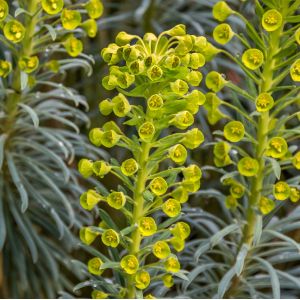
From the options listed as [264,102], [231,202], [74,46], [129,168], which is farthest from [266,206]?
[74,46]

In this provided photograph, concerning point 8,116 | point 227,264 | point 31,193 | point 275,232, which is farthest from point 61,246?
point 275,232

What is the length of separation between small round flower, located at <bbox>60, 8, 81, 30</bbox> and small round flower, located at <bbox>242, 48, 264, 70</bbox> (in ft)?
1.06

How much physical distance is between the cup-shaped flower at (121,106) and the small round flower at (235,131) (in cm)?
21

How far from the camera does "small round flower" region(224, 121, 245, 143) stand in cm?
105

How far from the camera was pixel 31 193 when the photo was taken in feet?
4.58

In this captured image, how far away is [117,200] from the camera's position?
3.07ft

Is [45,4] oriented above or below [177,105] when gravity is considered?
above

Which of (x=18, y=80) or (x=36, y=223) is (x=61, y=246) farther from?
(x=18, y=80)

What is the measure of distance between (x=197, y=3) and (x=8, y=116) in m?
0.70

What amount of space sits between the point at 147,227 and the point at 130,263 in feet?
0.21

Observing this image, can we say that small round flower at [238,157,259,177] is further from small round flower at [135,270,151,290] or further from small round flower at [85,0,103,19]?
small round flower at [85,0,103,19]

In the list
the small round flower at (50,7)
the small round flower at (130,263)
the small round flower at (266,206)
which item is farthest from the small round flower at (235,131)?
the small round flower at (50,7)

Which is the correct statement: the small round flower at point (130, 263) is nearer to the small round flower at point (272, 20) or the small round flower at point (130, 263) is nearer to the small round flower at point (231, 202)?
the small round flower at point (231, 202)

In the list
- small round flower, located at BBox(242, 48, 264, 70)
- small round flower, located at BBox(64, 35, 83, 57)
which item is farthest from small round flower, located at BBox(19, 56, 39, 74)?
small round flower, located at BBox(242, 48, 264, 70)
